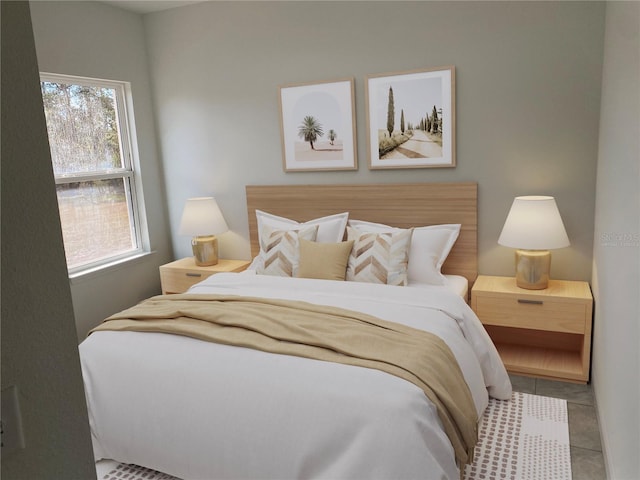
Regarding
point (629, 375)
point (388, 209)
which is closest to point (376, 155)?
point (388, 209)

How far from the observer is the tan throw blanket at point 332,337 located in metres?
2.03

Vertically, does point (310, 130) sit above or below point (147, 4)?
below

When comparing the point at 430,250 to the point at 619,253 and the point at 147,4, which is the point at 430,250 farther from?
the point at 147,4

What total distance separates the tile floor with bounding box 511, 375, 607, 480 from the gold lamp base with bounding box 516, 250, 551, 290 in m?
0.60

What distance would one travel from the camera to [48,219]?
84 cm

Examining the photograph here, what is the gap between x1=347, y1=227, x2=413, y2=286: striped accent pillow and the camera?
126 inches

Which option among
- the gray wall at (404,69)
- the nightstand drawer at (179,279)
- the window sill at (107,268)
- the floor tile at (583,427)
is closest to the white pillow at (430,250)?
the gray wall at (404,69)

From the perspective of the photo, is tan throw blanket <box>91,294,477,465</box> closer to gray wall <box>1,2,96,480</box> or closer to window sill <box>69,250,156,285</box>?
window sill <box>69,250,156,285</box>

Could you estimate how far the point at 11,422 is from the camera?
0.79 meters

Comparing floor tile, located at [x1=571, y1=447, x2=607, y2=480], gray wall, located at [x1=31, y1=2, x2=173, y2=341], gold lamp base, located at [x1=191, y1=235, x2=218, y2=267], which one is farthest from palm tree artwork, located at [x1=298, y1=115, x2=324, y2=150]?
floor tile, located at [x1=571, y1=447, x2=607, y2=480]

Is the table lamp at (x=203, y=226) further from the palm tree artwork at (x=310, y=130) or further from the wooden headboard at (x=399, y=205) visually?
the palm tree artwork at (x=310, y=130)

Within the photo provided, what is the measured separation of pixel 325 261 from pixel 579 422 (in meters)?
1.73

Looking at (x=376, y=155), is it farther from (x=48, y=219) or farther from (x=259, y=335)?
(x=48, y=219)

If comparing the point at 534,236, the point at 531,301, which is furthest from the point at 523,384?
the point at 534,236
